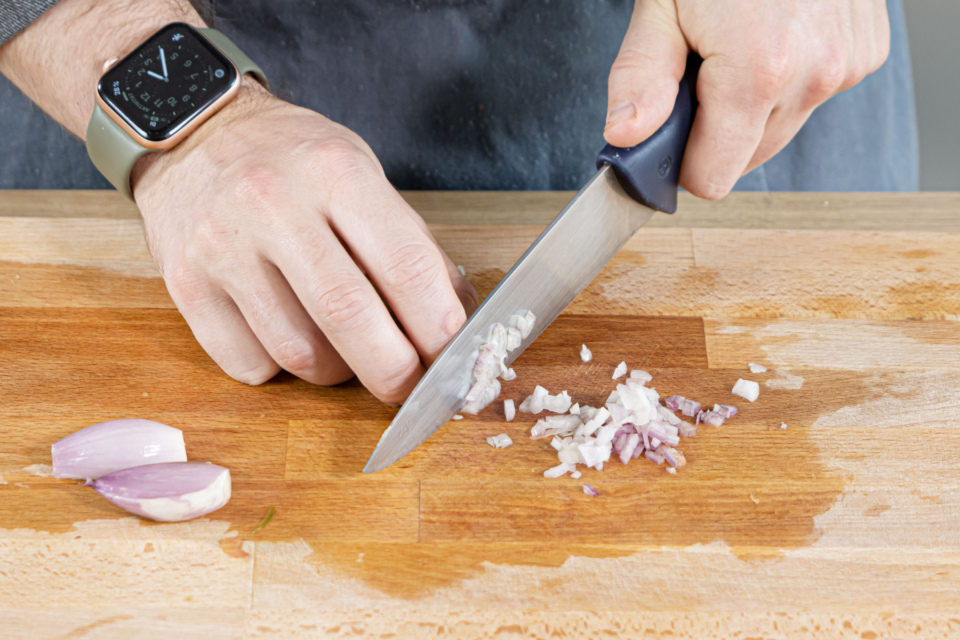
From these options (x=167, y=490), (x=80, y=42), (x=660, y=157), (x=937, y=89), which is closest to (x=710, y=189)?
(x=660, y=157)

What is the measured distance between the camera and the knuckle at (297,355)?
33.0 inches

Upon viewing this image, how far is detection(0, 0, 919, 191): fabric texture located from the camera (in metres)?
1.24

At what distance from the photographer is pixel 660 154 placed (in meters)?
0.89

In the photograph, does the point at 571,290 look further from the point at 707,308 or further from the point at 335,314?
the point at 335,314

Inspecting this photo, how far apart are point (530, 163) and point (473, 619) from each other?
0.87 meters

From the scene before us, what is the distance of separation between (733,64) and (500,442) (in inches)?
19.9

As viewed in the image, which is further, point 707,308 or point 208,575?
point 707,308

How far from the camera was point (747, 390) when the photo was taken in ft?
2.93

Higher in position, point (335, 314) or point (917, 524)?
point (335, 314)

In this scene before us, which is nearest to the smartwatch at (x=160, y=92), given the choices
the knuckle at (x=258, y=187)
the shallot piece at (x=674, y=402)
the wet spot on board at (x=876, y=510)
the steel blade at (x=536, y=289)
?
the knuckle at (x=258, y=187)

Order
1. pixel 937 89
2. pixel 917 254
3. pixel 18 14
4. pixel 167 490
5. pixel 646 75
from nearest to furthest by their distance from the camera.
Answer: pixel 167 490 → pixel 646 75 → pixel 18 14 → pixel 917 254 → pixel 937 89

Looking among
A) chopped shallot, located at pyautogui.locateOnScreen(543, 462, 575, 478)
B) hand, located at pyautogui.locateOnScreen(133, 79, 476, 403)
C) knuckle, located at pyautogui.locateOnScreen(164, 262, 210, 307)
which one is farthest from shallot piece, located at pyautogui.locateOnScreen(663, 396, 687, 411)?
knuckle, located at pyautogui.locateOnScreen(164, 262, 210, 307)

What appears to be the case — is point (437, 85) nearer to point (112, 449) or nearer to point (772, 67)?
point (772, 67)

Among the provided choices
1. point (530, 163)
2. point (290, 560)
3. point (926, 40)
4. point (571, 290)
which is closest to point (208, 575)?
point (290, 560)
